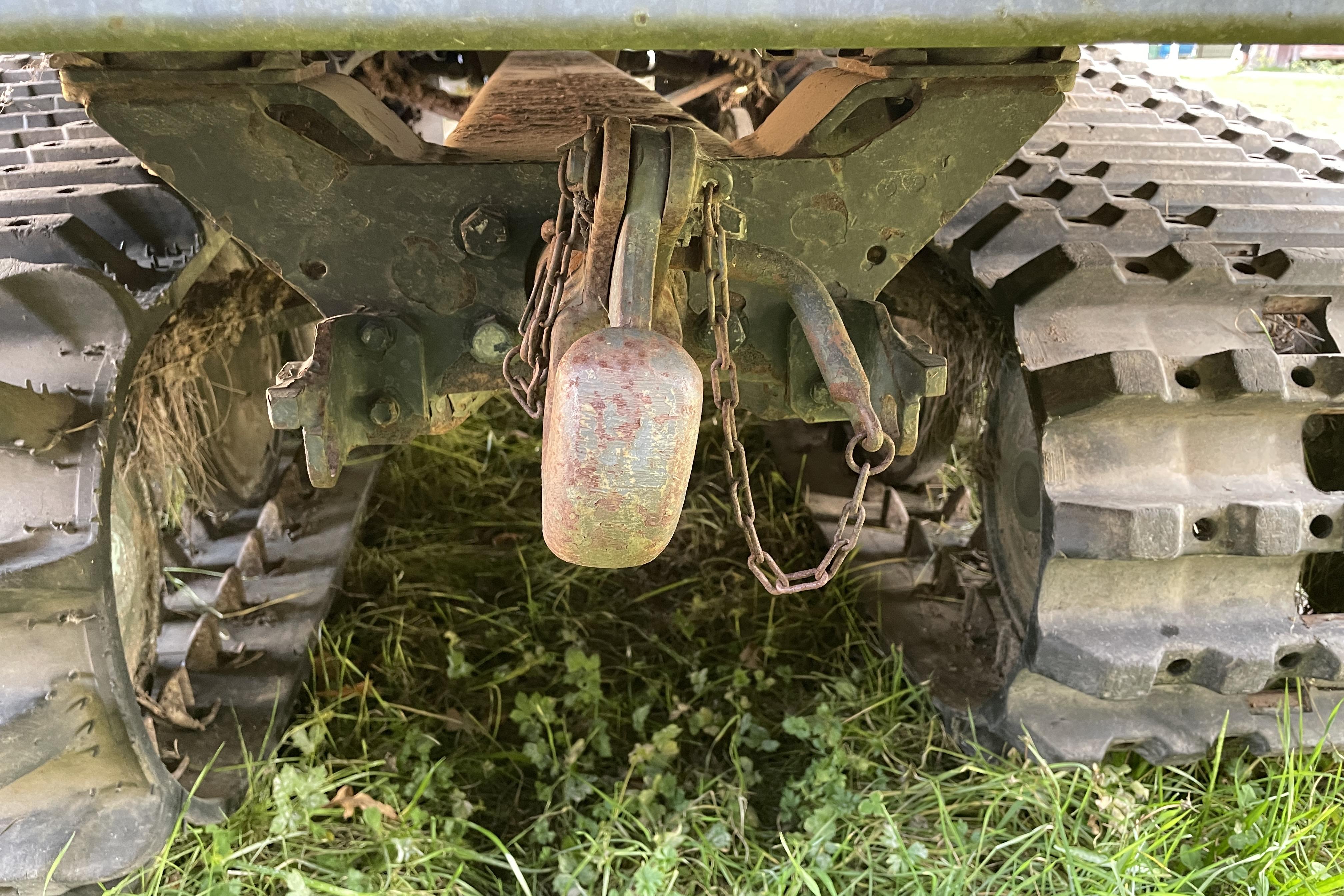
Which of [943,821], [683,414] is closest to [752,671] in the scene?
[943,821]

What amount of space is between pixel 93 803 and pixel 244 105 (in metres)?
1.18

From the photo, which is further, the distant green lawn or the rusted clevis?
the distant green lawn

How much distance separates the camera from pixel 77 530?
1.59 metres

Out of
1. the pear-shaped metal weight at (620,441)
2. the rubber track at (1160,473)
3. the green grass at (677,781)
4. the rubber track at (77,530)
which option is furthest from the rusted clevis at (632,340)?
the green grass at (677,781)

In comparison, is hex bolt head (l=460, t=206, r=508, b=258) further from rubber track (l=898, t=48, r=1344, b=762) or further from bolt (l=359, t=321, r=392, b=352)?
rubber track (l=898, t=48, r=1344, b=762)

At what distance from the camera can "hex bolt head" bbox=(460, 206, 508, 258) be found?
60.7 inches

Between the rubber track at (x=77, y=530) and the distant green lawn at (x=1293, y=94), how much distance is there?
6221 millimetres

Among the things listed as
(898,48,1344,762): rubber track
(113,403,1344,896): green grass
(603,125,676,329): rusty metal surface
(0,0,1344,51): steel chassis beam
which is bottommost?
(113,403,1344,896): green grass

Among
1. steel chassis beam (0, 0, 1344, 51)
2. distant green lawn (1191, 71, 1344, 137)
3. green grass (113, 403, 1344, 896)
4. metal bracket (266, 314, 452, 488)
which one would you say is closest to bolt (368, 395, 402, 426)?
metal bracket (266, 314, 452, 488)

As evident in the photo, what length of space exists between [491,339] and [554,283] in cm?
39

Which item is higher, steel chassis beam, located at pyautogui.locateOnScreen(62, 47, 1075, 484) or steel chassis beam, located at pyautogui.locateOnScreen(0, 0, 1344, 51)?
steel chassis beam, located at pyautogui.locateOnScreen(0, 0, 1344, 51)

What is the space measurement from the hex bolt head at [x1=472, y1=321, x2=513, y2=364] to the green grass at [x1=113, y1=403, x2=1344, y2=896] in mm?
933

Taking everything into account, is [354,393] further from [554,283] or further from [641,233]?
[641,233]

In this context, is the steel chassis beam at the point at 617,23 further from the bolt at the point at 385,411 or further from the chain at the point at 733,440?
the bolt at the point at 385,411
